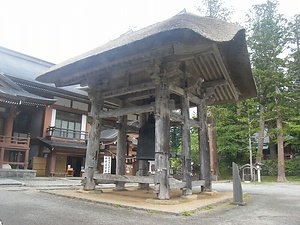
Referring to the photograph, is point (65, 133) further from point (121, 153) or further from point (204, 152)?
point (204, 152)

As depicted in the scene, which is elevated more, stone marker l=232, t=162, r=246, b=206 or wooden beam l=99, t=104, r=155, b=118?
wooden beam l=99, t=104, r=155, b=118

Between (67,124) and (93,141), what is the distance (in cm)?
1199

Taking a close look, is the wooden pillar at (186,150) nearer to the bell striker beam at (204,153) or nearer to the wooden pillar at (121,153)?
the bell striker beam at (204,153)

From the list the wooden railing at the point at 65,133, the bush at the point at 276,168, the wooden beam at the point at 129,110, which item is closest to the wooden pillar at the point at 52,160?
the wooden railing at the point at 65,133

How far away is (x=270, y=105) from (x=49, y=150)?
17444 mm

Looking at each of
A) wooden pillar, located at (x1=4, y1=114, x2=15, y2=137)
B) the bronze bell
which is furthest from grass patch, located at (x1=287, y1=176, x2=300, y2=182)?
wooden pillar, located at (x1=4, y1=114, x2=15, y2=137)

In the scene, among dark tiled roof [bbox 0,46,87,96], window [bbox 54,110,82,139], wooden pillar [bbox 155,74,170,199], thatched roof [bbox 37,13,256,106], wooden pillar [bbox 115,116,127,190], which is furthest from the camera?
dark tiled roof [bbox 0,46,87,96]

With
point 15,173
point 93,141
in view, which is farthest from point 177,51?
point 15,173

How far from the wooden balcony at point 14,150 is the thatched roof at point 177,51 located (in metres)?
8.15

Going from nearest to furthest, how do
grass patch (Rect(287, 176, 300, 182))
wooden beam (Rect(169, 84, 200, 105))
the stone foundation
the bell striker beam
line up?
wooden beam (Rect(169, 84, 200, 105)) < the bell striker beam < the stone foundation < grass patch (Rect(287, 176, 300, 182))

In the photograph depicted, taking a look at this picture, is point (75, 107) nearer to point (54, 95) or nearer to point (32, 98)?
point (54, 95)

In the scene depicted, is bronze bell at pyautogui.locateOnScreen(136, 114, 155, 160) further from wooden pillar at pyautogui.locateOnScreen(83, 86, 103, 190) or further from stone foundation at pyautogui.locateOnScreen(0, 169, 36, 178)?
stone foundation at pyautogui.locateOnScreen(0, 169, 36, 178)

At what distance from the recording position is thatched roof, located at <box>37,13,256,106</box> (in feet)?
15.7

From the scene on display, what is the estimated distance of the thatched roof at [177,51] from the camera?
4781 millimetres
